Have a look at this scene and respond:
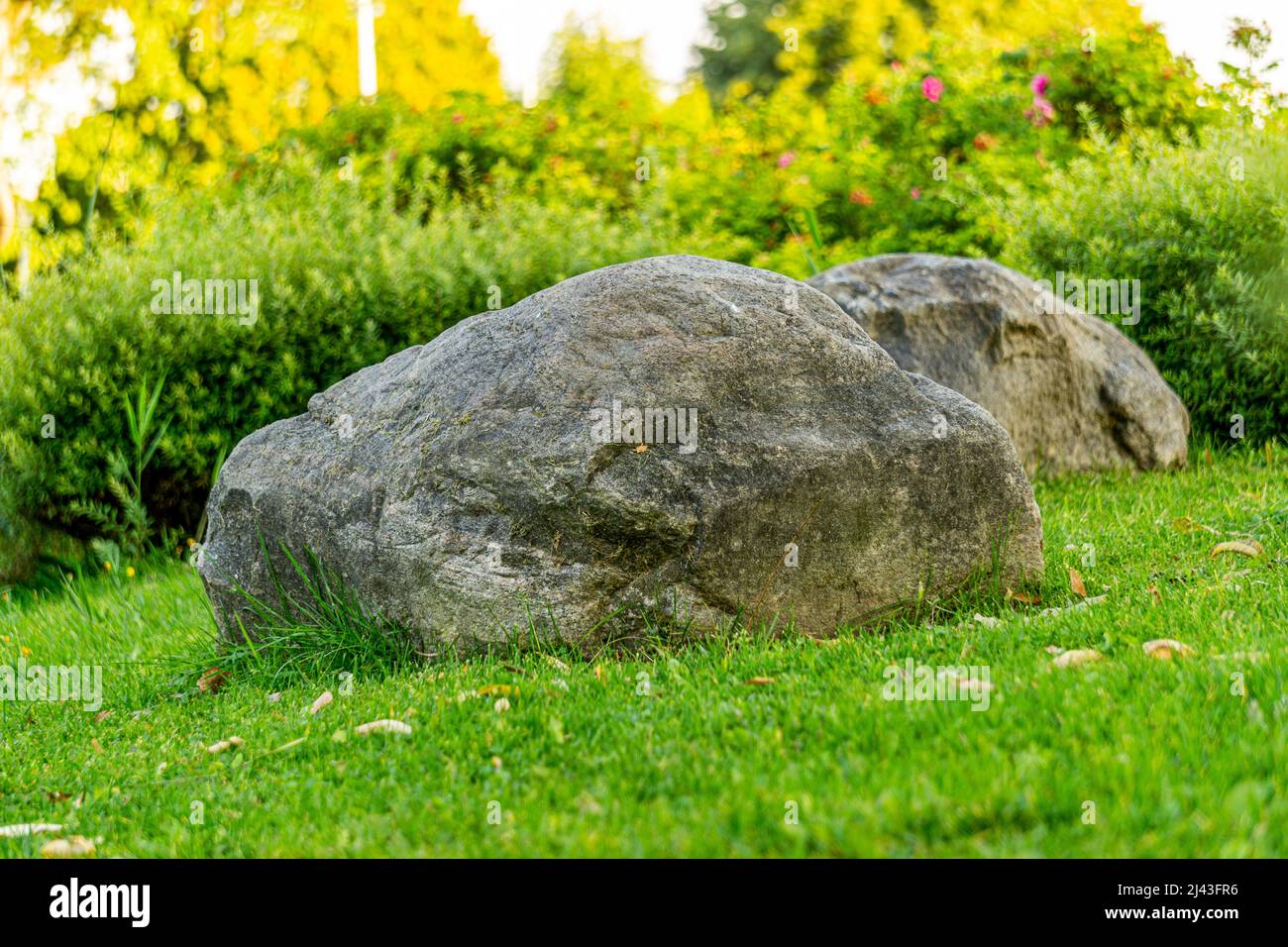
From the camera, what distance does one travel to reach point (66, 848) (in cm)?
297

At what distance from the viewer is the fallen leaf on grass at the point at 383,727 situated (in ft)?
11.3

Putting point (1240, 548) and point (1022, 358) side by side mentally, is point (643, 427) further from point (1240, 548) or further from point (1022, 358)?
point (1022, 358)

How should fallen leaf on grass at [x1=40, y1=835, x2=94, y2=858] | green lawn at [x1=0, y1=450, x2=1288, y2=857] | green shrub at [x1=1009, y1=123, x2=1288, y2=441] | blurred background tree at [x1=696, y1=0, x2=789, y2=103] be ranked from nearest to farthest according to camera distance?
1. green lawn at [x1=0, y1=450, x2=1288, y2=857]
2. fallen leaf on grass at [x1=40, y1=835, x2=94, y2=858]
3. green shrub at [x1=1009, y1=123, x2=1288, y2=441]
4. blurred background tree at [x1=696, y1=0, x2=789, y2=103]

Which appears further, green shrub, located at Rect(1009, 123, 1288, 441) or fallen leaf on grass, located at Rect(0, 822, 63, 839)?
green shrub, located at Rect(1009, 123, 1288, 441)

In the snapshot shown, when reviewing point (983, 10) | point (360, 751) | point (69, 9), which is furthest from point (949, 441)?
point (983, 10)

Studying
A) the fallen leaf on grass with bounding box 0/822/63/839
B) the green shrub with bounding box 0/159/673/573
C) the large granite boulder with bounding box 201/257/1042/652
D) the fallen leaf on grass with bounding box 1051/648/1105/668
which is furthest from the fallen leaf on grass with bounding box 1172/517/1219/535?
the fallen leaf on grass with bounding box 0/822/63/839

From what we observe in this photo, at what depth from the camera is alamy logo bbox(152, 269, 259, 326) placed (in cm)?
720

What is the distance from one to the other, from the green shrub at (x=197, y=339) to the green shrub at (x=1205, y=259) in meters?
3.58

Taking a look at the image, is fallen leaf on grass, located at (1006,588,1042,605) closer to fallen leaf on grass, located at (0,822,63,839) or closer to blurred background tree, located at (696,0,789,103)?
fallen leaf on grass, located at (0,822,63,839)

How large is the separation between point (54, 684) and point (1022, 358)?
550 centimetres

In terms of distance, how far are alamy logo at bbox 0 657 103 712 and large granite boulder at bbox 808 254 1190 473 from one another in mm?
4502

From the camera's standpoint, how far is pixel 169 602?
6.09 m

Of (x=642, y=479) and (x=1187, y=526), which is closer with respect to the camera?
A: (x=642, y=479)
